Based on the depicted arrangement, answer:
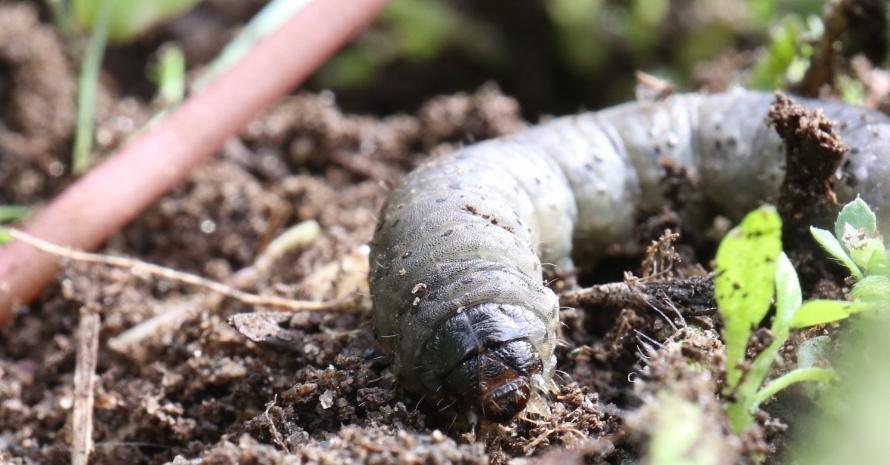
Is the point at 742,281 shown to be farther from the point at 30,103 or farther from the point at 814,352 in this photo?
the point at 30,103

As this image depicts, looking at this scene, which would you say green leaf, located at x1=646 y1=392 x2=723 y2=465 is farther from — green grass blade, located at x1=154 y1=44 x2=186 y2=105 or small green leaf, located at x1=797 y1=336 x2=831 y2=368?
green grass blade, located at x1=154 y1=44 x2=186 y2=105

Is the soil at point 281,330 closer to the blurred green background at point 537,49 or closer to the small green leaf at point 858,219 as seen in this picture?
the small green leaf at point 858,219

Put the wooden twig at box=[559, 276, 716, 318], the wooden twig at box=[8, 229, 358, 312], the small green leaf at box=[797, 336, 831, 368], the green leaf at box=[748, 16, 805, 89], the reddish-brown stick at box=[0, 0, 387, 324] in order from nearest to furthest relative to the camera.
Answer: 1. the small green leaf at box=[797, 336, 831, 368]
2. the wooden twig at box=[559, 276, 716, 318]
3. the wooden twig at box=[8, 229, 358, 312]
4. the reddish-brown stick at box=[0, 0, 387, 324]
5. the green leaf at box=[748, 16, 805, 89]

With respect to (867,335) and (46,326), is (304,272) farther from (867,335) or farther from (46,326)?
(867,335)

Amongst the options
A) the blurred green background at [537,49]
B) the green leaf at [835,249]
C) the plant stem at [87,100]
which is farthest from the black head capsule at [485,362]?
the blurred green background at [537,49]

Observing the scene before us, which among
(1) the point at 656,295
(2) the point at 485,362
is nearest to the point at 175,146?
(2) the point at 485,362

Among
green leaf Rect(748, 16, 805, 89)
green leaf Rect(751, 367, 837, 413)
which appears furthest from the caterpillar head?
green leaf Rect(748, 16, 805, 89)
